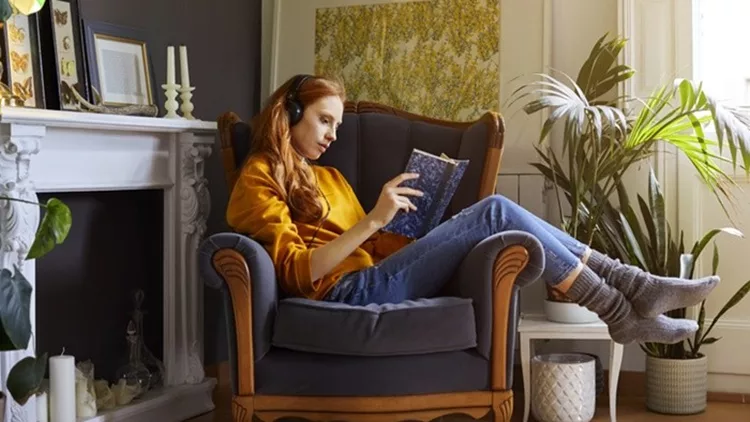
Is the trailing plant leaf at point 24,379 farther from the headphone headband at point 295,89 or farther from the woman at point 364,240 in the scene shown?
the headphone headband at point 295,89

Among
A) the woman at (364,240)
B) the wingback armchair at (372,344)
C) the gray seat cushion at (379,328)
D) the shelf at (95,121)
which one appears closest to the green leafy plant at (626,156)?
the woman at (364,240)

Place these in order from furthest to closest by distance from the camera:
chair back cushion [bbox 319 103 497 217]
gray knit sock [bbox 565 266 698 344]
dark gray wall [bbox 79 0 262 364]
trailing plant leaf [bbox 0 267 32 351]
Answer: dark gray wall [bbox 79 0 262 364] → chair back cushion [bbox 319 103 497 217] → gray knit sock [bbox 565 266 698 344] → trailing plant leaf [bbox 0 267 32 351]

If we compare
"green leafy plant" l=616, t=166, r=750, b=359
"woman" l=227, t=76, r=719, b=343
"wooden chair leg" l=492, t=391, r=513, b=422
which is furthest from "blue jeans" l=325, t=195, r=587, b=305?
"green leafy plant" l=616, t=166, r=750, b=359

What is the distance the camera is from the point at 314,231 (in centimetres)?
272

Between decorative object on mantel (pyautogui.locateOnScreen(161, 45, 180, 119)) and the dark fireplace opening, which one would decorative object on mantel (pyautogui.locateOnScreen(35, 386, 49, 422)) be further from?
decorative object on mantel (pyautogui.locateOnScreen(161, 45, 180, 119))

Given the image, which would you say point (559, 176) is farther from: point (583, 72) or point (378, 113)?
point (378, 113)

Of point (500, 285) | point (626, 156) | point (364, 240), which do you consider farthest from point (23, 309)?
point (626, 156)

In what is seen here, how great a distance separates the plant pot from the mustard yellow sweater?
101cm

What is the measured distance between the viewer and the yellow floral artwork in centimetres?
351

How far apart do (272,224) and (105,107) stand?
694mm

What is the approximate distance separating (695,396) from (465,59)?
4.66 ft

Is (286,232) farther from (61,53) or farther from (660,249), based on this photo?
(660,249)

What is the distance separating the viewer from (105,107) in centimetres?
284

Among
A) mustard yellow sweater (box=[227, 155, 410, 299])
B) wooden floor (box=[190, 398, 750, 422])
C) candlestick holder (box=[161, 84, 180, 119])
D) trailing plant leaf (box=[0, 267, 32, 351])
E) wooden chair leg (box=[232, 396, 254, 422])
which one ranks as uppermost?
candlestick holder (box=[161, 84, 180, 119])
